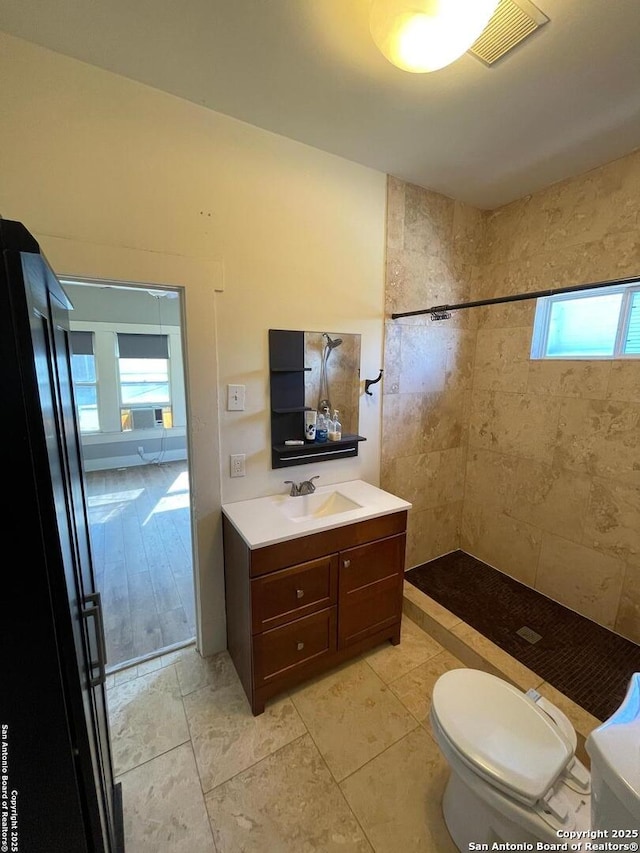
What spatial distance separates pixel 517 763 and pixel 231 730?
3.88 ft

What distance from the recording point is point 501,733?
3.76 feet

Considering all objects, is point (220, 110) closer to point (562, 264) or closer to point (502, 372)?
point (562, 264)

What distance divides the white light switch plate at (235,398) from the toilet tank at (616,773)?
1682 millimetres

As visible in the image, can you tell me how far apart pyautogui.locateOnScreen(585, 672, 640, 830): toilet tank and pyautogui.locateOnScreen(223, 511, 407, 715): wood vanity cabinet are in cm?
110

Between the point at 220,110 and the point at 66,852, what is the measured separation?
2512mm

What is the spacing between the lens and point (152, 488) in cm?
468

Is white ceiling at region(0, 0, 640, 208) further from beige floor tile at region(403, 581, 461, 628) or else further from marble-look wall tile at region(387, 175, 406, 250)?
beige floor tile at region(403, 581, 461, 628)

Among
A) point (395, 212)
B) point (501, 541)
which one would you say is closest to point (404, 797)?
point (501, 541)

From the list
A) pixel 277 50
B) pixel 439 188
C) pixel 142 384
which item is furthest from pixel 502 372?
pixel 142 384

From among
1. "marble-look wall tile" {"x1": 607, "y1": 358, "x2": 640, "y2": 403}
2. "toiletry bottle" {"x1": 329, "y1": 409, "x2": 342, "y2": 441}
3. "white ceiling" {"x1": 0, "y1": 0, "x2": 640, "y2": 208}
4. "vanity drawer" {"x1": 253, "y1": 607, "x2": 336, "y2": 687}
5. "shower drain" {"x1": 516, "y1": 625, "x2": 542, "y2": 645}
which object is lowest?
"shower drain" {"x1": 516, "y1": 625, "x2": 542, "y2": 645}

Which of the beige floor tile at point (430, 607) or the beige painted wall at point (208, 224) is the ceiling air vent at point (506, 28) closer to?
the beige painted wall at point (208, 224)

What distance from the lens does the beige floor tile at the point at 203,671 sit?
1792mm

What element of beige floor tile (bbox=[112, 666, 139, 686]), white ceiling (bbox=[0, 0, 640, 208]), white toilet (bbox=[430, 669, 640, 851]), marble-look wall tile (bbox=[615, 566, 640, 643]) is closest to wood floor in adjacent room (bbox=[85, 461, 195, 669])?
beige floor tile (bbox=[112, 666, 139, 686])

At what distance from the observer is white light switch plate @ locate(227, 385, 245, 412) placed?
1.81 m
